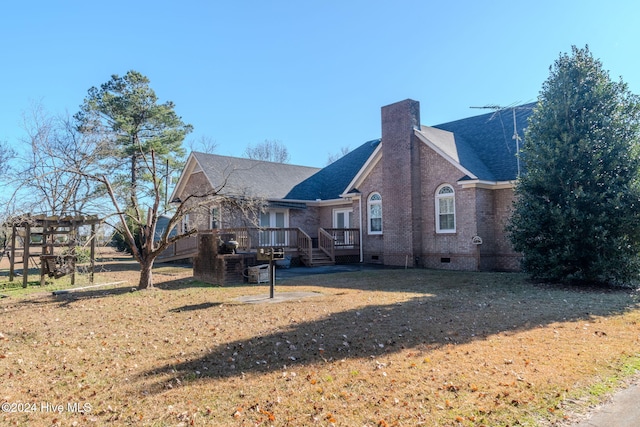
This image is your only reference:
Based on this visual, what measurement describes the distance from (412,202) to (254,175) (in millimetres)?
10115

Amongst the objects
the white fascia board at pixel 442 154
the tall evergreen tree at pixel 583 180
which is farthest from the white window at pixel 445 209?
the tall evergreen tree at pixel 583 180

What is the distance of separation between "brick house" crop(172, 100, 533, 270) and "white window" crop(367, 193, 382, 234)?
5 centimetres

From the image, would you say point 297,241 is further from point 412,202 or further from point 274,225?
point 412,202

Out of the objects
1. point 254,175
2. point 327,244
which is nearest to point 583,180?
point 327,244

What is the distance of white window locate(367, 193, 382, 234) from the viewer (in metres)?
21.0

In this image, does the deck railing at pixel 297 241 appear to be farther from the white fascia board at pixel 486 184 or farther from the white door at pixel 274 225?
the white fascia board at pixel 486 184

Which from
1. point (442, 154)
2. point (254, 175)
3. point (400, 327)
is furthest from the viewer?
point (254, 175)

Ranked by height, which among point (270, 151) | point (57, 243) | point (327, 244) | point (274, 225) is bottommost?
point (327, 244)

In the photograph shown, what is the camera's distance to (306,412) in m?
4.11

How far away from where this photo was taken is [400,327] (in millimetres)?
7367

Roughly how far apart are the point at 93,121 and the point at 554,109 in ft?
69.2

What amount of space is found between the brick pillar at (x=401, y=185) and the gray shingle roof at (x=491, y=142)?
2.29 meters

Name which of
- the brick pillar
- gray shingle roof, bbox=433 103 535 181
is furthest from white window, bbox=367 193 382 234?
gray shingle roof, bbox=433 103 535 181

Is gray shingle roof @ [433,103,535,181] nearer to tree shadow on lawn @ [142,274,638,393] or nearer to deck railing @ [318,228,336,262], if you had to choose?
deck railing @ [318,228,336,262]
